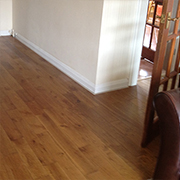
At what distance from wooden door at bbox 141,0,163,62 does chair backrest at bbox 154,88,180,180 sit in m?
2.60

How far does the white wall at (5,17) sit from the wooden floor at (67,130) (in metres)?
1.62

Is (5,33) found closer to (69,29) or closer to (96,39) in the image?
(69,29)

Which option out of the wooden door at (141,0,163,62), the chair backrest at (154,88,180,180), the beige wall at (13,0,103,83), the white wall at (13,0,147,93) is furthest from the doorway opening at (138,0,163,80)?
the chair backrest at (154,88,180,180)

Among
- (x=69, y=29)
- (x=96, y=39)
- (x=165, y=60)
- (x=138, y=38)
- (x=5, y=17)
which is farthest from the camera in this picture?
(x=5, y=17)

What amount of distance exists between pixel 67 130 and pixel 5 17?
323cm

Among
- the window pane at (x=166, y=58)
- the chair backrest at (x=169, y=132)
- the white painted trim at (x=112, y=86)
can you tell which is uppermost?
the window pane at (x=166, y=58)

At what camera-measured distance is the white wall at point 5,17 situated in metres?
4.84

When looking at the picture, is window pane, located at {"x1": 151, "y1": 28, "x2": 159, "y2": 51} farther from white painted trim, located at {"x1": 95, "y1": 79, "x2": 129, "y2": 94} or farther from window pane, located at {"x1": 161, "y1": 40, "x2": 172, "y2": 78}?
window pane, located at {"x1": 161, "y1": 40, "x2": 172, "y2": 78}

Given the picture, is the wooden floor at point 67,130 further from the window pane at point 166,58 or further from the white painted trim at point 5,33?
the white painted trim at point 5,33

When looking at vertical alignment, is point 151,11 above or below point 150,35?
above

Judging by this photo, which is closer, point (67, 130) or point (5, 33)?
point (67, 130)

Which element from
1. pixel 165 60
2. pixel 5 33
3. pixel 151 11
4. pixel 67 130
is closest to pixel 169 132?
pixel 165 60

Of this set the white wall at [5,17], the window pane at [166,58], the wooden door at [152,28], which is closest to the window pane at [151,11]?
the wooden door at [152,28]

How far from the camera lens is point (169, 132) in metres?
1.70
